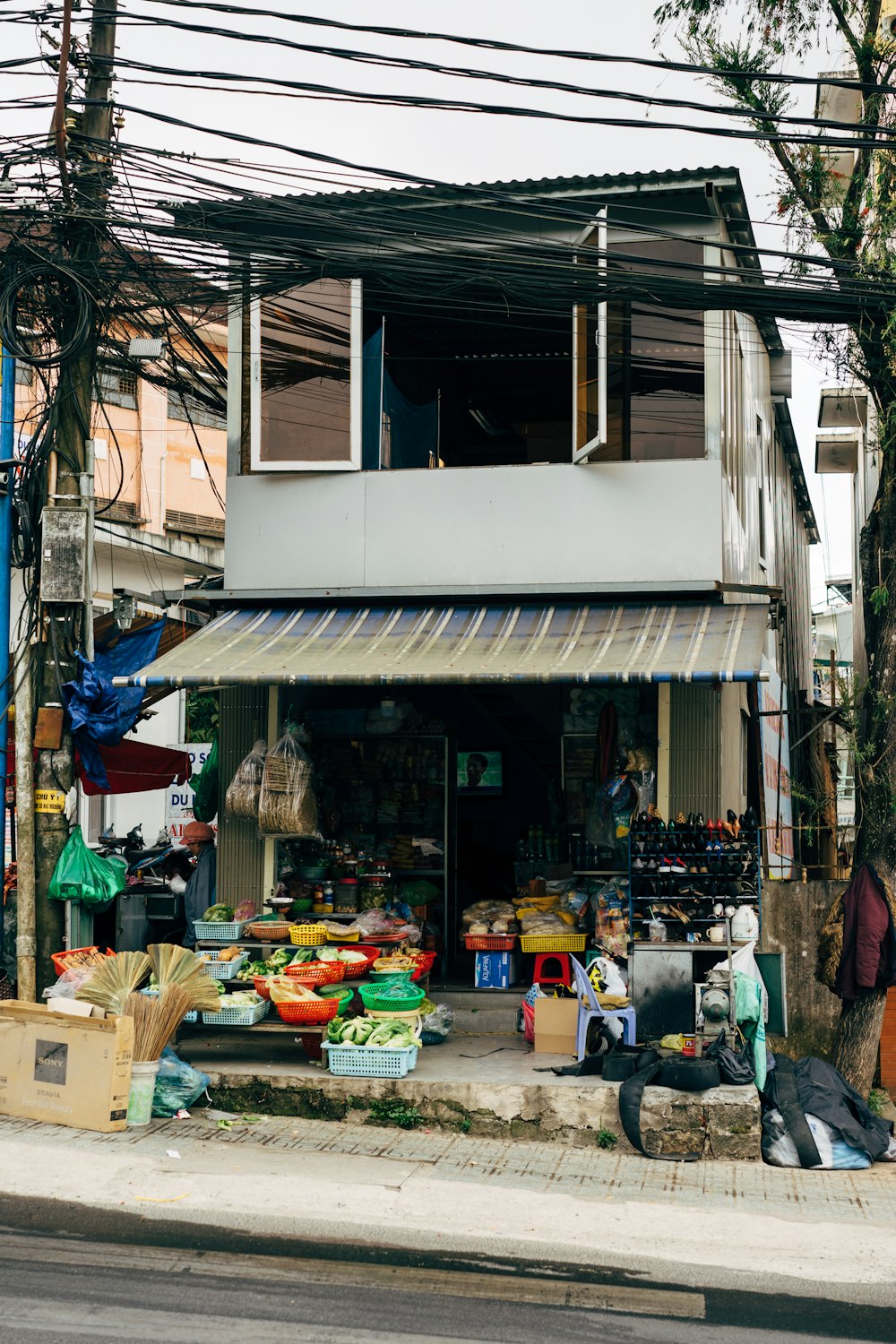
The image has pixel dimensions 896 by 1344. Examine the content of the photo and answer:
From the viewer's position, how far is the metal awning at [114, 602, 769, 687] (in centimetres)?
1043

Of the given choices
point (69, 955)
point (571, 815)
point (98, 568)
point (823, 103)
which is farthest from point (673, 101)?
point (98, 568)

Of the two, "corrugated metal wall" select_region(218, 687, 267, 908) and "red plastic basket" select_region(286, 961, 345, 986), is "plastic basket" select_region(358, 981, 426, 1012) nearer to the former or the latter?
"red plastic basket" select_region(286, 961, 345, 986)

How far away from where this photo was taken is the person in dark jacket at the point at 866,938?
10.5m

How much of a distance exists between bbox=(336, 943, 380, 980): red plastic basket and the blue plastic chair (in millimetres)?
1708

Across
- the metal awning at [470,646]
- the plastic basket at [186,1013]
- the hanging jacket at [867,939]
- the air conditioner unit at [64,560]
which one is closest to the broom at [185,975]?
the plastic basket at [186,1013]

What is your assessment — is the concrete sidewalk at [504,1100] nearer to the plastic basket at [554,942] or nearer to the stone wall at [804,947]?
the plastic basket at [554,942]

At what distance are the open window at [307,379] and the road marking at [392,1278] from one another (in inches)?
286

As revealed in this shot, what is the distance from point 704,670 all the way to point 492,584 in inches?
103

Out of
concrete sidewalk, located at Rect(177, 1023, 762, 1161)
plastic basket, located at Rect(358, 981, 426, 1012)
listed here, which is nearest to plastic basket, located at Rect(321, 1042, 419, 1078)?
concrete sidewalk, located at Rect(177, 1023, 762, 1161)

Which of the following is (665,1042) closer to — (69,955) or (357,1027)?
(357,1027)

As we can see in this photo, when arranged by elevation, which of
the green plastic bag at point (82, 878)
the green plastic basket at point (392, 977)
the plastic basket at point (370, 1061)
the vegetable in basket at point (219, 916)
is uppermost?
the green plastic bag at point (82, 878)

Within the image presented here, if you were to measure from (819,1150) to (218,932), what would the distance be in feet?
17.4

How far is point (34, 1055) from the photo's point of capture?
381 inches

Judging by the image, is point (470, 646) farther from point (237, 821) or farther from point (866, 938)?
point (866, 938)
